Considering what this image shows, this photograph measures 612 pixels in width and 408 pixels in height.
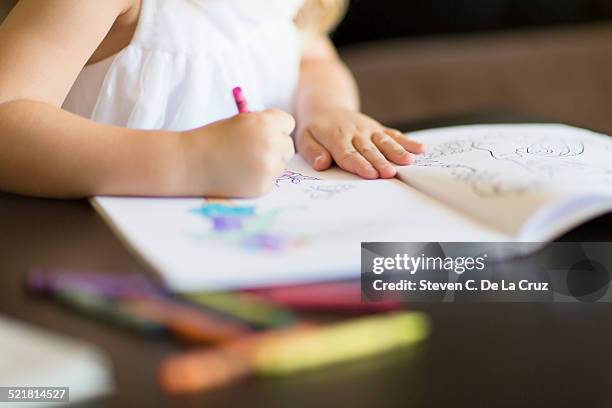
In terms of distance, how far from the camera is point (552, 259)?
1.69 ft

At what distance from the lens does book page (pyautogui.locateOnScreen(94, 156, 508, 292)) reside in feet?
1.51

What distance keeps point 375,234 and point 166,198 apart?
161mm

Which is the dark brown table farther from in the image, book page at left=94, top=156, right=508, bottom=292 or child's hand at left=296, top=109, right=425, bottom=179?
child's hand at left=296, top=109, right=425, bottom=179

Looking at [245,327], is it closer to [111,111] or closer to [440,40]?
[111,111]

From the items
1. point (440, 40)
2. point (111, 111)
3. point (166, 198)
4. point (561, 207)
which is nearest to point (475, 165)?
point (561, 207)

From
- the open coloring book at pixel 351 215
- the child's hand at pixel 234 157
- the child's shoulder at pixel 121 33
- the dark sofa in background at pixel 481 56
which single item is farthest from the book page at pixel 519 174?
the dark sofa in background at pixel 481 56

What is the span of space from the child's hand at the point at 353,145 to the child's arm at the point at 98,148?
0.07 meters

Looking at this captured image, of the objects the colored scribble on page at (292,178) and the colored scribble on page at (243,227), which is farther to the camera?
the colored scribble on page at (292,178)

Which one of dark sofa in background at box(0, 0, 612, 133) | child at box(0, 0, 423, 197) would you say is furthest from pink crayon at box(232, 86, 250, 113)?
dark sofa in background at box(0, 0, 612, 133)

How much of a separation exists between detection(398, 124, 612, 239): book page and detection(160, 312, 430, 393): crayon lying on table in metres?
0.12

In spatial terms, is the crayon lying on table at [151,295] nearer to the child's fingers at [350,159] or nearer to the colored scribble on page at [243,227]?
the colored scribble on page at [243,227]

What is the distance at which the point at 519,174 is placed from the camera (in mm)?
583

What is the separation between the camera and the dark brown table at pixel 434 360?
0.37 m

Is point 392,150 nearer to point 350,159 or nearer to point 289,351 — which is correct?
point 350,159
